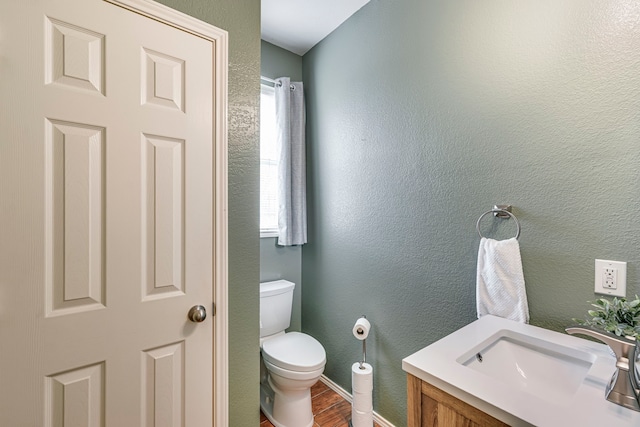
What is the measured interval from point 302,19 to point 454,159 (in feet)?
4.69

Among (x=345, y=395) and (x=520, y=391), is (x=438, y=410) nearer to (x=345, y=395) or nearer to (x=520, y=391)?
(x=520, y=391)

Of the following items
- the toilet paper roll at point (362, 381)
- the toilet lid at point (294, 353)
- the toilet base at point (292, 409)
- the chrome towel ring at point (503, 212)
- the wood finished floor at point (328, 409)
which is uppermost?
the chrome towel ring at point (503, 212)

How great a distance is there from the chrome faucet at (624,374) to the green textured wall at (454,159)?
A: 1.22ft

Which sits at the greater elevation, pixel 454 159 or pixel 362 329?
pixel 454 159

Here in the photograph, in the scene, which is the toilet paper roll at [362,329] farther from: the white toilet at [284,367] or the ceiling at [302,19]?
the ceiling at [302,19]

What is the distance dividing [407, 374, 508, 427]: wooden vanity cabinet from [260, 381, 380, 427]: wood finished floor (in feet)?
3.81

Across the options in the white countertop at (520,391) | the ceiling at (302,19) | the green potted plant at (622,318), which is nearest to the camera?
the white countertop at (520,391)

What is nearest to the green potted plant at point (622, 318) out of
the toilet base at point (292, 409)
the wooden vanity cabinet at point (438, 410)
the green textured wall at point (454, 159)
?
the green textured wall at point (454, 159)

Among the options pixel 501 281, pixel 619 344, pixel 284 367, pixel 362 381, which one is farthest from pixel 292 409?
pixel 619 344

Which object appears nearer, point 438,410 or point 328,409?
point 438,410

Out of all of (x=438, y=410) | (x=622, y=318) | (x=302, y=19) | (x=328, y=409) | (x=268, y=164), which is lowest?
(x=328, y=409)

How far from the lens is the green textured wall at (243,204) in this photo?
1.24 meters

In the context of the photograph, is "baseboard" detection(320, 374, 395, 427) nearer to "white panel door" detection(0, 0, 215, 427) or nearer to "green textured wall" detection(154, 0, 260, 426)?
"green textured wall" detection(154, 0, 260, 426)

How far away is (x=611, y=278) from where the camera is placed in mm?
1008
